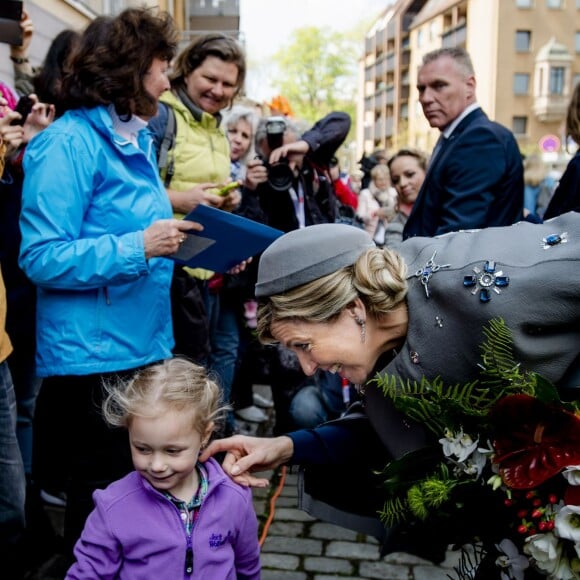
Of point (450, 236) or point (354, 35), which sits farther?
point (354, 35)

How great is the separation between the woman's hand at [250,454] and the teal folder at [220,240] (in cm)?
93

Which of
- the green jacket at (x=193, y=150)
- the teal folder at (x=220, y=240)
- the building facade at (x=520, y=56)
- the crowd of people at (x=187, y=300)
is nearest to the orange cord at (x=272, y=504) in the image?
the crowd of people at (x=187, y=300)

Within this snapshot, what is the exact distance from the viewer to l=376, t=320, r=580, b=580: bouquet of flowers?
1463 millimetres

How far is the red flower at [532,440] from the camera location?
1447mm

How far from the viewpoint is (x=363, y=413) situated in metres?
2.29

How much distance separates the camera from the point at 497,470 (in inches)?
61.9

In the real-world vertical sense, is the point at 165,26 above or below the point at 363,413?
above

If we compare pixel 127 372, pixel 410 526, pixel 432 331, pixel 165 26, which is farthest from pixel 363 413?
pixel 165 26

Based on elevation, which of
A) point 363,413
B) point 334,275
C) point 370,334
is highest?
point 334,275

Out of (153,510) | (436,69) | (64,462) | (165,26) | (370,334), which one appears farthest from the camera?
(436,69)

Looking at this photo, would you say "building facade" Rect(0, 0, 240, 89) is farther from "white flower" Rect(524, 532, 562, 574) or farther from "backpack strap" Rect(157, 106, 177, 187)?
"white flower" Rect(524, 532, 562, 574)

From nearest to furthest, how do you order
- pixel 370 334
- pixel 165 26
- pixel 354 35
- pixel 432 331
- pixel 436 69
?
pixel 432 331 < pixel 370 334 < pixel 165 26 < pixel 436 69 < pixel 354 35

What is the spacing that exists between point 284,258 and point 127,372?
3.62ft

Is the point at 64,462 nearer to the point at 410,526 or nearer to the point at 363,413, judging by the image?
the point at 363,413
